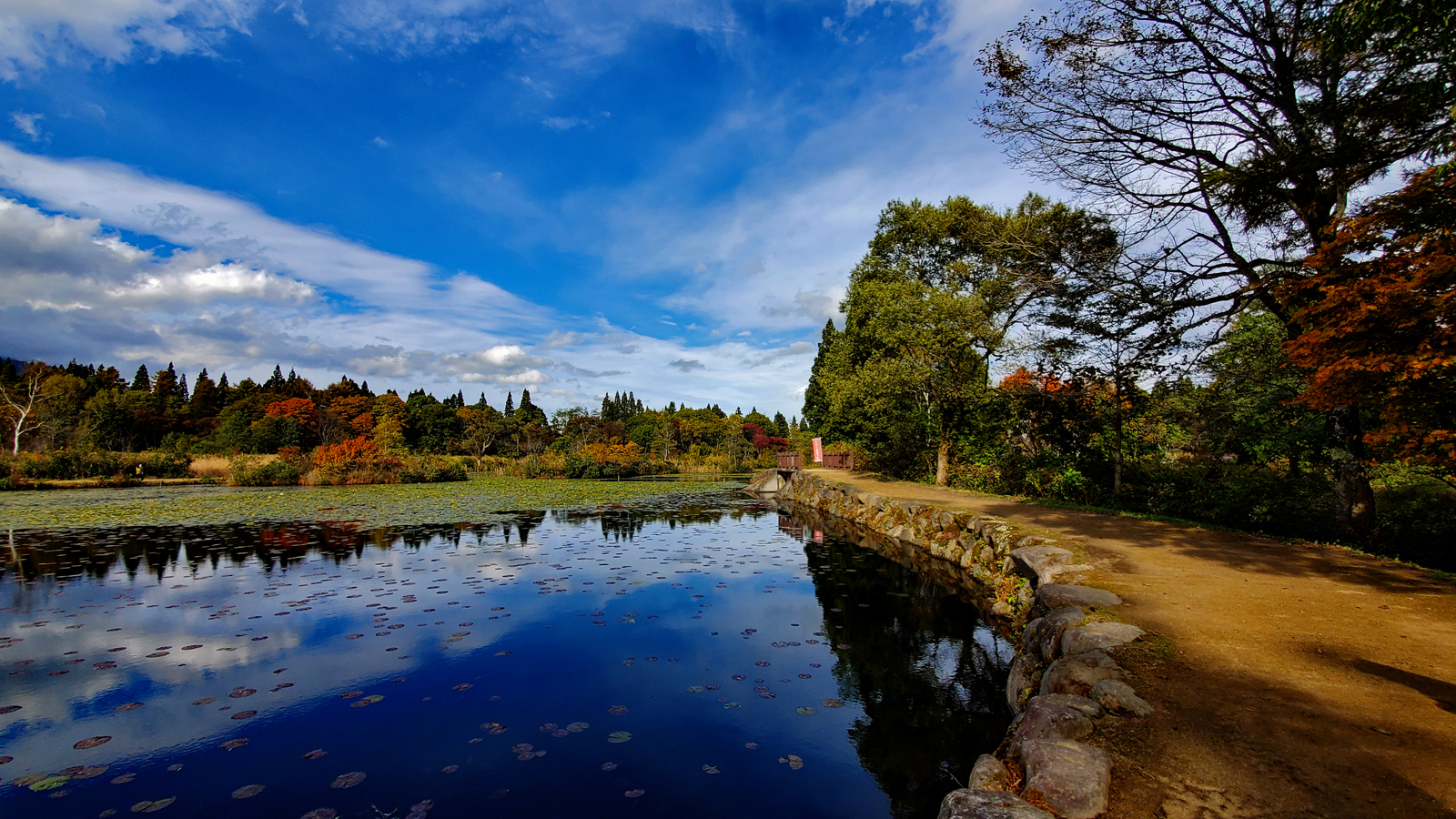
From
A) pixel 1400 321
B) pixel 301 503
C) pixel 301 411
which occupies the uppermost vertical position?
pixel 301 411

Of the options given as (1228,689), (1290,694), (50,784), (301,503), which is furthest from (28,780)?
(301,503)

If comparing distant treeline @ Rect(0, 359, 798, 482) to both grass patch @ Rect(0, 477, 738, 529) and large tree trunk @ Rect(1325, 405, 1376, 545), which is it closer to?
grass patch @ Rect(0, 477, 738, 529)

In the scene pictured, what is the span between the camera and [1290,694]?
11.8ft

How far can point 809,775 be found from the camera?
407 cm

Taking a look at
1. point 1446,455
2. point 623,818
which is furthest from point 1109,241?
point 623,818

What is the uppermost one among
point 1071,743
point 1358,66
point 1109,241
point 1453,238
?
point 1358,66

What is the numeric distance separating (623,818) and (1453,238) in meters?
8.99

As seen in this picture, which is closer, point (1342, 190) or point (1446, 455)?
point (1446, 455)

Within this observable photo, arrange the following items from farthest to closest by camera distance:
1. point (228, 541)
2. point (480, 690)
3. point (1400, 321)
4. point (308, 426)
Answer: point (308, 426), point (228, 541), point (1400, 321), point (480, 690)

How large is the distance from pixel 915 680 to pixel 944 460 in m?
13.9

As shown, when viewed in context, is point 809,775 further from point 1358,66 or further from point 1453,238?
point 1358,66

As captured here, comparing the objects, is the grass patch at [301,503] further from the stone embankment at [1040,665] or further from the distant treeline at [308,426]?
the stone embankment at [1040,665]

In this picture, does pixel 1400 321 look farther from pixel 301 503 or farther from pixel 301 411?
pixel 301 411

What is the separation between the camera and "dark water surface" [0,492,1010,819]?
3.76 meters
